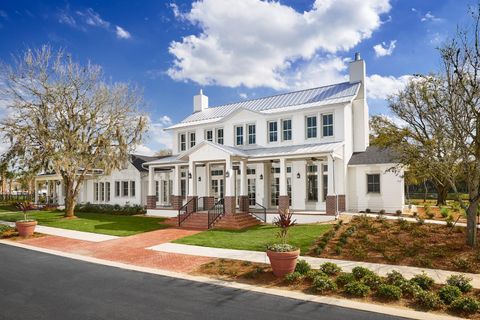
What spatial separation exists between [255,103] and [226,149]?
8227 mm

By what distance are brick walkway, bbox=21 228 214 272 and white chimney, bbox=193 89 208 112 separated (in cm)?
1535

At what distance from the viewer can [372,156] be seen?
69.7 ft

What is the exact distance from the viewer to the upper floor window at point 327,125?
2138 centimetres

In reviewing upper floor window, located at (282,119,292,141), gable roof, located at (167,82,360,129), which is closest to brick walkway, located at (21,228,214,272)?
upper floor window, located at (282,119,292,141)

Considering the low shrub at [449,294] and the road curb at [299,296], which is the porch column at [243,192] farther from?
the low shrub at [449,294]

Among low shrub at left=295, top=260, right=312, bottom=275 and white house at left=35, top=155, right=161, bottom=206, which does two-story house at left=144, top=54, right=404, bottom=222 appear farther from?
low shrub at left=295, top=260, right=312, bottom=275

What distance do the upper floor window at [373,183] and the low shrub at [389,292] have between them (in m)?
14.0

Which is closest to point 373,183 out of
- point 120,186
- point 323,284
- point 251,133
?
point 251,133

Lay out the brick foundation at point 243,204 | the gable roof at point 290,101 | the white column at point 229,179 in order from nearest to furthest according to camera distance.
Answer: the white column at point 229,179 < the brick foundation at point 243,204 < the gable roof at point 290,101

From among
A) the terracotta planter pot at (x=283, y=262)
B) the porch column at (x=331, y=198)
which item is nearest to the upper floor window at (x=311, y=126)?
the porch column at (x=331, y=198)

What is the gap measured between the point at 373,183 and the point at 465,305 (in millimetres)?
14656

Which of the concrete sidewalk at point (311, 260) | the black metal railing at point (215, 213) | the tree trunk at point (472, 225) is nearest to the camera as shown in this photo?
the concrete sidewalk at point (311, 260)

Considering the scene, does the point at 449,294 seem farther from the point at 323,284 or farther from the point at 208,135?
the point at 208,135

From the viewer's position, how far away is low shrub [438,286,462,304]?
7145 millimetres
